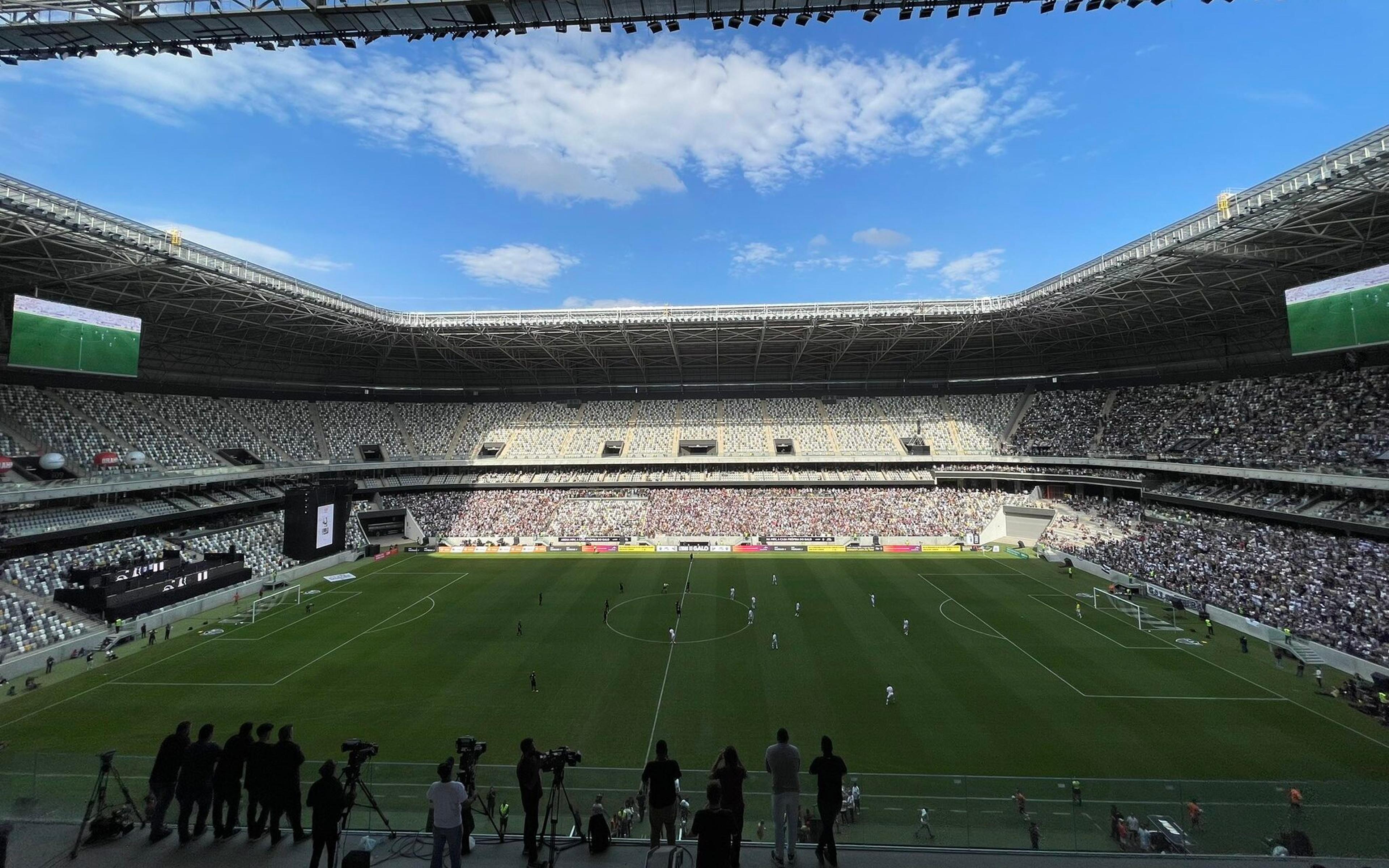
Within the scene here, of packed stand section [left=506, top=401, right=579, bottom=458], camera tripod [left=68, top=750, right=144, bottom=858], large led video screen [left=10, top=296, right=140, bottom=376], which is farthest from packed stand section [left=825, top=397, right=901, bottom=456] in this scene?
camera tripod [left=68, top=750, right=144, bottom=858]

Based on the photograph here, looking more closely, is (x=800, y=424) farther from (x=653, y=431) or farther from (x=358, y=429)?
(x=358, y=429)

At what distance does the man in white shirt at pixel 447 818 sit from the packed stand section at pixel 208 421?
48.3 m

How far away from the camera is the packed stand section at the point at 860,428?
56.4 meters

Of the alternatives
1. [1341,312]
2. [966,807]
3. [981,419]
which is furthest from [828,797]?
[981,419]

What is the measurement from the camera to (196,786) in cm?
671

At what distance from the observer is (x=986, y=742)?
17094 millimetres

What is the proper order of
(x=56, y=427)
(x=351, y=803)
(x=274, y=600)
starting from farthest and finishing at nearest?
(x=56, y=427)
(x=274, y=600)
(x=351, y=803)

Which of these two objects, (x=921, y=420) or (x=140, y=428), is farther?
(x=921, y=420)

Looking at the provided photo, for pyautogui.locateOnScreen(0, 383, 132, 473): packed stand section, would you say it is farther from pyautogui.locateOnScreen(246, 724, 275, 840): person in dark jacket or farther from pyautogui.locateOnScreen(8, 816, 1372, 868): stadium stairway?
pyautogui.locateOnScreen(246, 724, 275, 840): person in dark jacket

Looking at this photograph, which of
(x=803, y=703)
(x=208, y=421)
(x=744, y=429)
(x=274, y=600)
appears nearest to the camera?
(x=803, y=703)

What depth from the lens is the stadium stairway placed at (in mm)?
6191

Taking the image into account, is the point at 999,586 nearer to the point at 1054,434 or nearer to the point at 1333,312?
the point at 1333,312

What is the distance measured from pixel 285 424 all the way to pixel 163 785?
53107 millimetres

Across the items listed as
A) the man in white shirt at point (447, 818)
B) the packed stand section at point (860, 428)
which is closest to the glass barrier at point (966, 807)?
the man in white shirt at point (447, 818)
